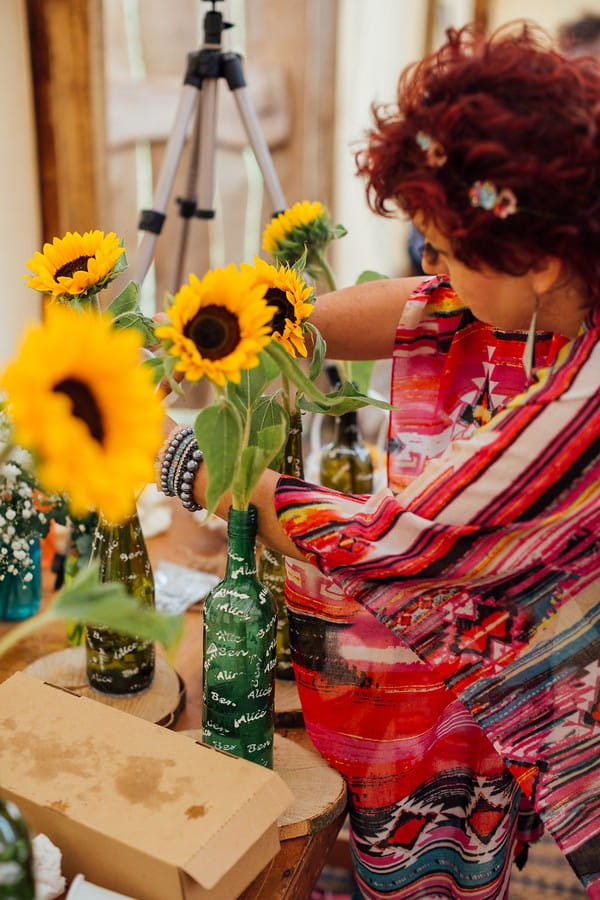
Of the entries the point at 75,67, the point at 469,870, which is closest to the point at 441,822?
the point at 469,870

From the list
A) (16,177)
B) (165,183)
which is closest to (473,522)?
(165,183)

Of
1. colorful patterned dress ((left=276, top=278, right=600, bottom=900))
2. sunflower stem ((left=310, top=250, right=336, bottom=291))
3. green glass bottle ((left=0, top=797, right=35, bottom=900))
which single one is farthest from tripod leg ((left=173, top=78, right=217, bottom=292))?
green glass bottle ((left=0, top=797, right=35, bottom=900))

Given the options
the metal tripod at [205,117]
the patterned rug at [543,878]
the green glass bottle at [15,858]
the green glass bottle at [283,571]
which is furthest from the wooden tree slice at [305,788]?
the metal tripod at [205,117]

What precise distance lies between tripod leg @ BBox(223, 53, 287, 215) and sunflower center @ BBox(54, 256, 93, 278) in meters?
0.99

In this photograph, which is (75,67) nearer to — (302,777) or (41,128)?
(41,128)

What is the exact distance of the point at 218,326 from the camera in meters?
0.70

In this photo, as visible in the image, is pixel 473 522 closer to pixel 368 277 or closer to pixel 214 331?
pixel 214 331

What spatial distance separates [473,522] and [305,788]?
A: 368 mm

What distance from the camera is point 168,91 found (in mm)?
2693

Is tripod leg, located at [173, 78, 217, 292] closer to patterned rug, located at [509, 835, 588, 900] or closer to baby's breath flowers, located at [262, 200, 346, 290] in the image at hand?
baby's breath flowers, located at [262, 200, 346, 290]

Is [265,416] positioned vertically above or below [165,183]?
below

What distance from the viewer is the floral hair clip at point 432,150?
76 centimetres

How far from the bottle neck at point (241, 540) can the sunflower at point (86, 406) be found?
1.13 feet

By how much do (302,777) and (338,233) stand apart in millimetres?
745
